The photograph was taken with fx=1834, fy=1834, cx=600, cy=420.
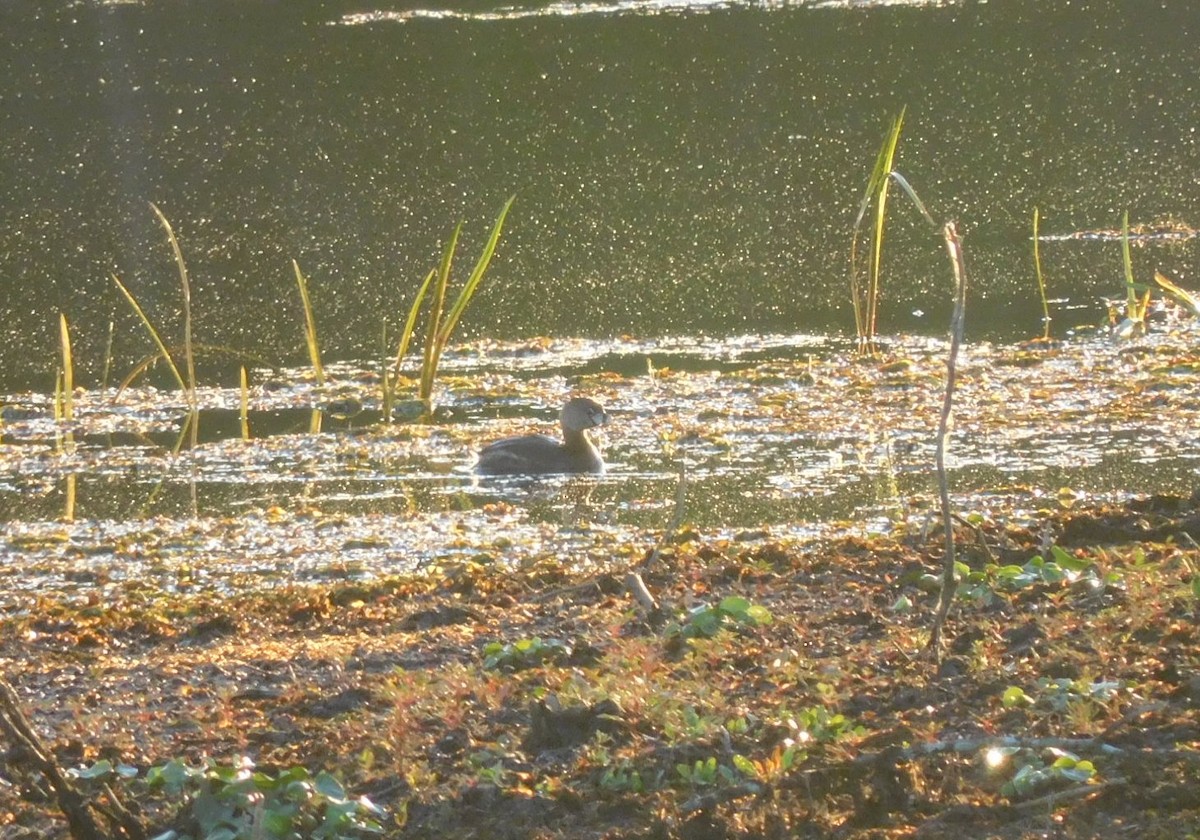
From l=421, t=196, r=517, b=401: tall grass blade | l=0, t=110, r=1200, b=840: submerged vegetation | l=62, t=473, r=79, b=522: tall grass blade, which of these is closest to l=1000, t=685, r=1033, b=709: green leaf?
l=0, t=110, r=1200, b=840: submerged vegetation

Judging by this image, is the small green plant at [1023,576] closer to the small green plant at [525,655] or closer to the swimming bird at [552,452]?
the small green plant at [525,655]

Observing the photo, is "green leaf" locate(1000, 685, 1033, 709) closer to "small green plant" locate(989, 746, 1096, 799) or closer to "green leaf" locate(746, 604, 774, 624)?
"small green plant" locate(989, 746, 1096, 799)

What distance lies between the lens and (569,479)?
22.6ft

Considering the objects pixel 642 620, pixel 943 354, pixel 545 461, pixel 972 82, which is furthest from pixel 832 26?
pixel 642 620

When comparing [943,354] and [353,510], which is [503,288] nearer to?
[943,354]

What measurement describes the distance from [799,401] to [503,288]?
3246mm

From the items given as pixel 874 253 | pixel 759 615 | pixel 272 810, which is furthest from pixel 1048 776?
pixel 874 253

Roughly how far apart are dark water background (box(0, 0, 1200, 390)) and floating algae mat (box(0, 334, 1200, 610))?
2.54 feet

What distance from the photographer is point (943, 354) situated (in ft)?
26.4

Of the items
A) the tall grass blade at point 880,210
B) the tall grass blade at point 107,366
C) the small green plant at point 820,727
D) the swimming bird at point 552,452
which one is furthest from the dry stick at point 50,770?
the tall grass blade at point 107,366

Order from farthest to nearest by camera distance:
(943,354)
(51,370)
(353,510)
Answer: (51,370)
(943,354)
(353,510)

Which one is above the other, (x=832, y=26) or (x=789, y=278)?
(x=832, y=26)

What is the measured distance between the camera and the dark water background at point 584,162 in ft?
32.2

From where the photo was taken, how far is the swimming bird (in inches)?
271
